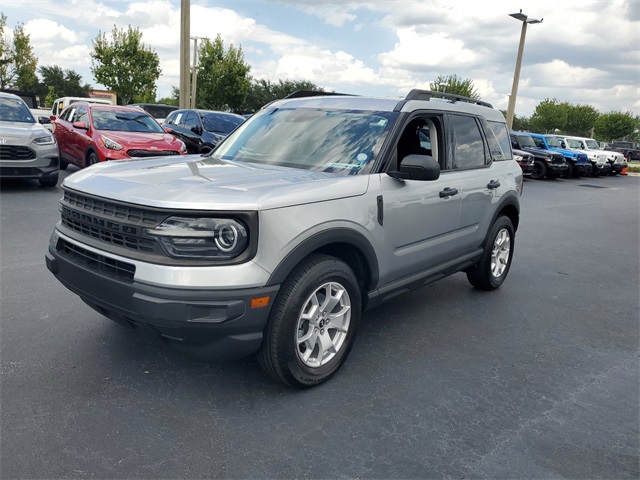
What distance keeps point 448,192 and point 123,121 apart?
887cm

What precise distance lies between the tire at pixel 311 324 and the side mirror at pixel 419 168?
2.52ft

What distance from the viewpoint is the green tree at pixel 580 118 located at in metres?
67.1

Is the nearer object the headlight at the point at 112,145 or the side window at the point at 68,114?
the headlight at the point at 112,145

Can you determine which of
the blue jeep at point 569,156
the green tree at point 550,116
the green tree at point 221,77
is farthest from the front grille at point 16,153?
the green tree at point 550,116

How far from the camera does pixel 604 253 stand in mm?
8148

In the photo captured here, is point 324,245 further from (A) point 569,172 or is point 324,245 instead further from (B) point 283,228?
(A) point 569,172

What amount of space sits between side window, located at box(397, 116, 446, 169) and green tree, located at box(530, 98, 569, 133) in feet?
225

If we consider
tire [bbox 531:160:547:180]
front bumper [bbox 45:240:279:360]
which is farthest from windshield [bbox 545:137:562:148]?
front bumper [bbox 45:240:279:360]

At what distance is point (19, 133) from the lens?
914 centimetres

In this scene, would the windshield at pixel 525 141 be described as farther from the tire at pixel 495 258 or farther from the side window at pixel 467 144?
the side window at pixel 467 144

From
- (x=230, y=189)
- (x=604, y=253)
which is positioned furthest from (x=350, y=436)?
(x=604, y=253)

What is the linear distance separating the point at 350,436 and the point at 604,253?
687 cm

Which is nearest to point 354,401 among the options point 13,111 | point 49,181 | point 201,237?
point 201,237

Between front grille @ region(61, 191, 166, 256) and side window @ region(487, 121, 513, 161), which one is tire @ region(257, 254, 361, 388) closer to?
front grille @ region(61, 191, 166, 256)
